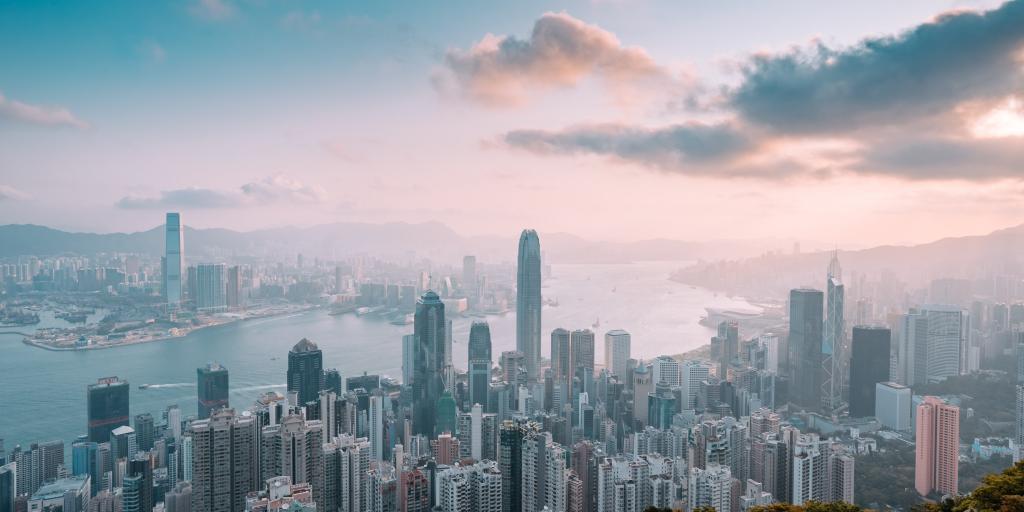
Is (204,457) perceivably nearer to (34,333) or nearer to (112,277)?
(34,333)

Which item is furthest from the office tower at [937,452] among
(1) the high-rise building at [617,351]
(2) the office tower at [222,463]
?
(2) the office tower at [222,463]

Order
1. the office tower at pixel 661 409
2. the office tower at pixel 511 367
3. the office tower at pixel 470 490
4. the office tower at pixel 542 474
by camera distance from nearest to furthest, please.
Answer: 1. the office tower at pixel 470 490
2. the office tower at pixel 542 474
3. the office tower at pixel 661 409
4. the office tower at pixel 511 367

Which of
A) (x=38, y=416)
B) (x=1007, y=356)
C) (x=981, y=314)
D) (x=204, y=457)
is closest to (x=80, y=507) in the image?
(x=204, y=457)

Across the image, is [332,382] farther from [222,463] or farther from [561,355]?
[561,355]

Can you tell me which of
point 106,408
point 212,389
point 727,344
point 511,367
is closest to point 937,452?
point 727,344

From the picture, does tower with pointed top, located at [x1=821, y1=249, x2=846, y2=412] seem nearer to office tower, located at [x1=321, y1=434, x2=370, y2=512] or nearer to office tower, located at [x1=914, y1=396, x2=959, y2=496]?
office tower, located at [x1=914, y1=396, x2=959, y2=496]

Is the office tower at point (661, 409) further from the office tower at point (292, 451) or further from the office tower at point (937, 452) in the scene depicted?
the office tower at point (292, 451)
